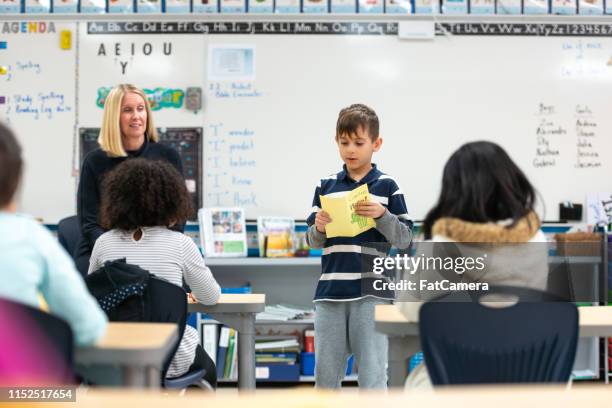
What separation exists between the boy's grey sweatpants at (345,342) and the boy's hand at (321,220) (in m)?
0.26

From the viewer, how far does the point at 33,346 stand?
1.09 m

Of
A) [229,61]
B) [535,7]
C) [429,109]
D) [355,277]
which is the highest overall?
[535,7]

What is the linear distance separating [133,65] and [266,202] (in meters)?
1.27

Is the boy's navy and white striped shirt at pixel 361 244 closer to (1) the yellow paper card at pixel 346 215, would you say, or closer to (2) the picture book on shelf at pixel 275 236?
(1) the yellow paper card at pixel 346 215

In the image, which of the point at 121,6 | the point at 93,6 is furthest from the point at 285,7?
the point at 93,6

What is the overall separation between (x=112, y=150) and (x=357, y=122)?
39.3 inches

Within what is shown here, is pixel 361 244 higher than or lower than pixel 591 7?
lower

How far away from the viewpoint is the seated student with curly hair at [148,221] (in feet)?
6.20

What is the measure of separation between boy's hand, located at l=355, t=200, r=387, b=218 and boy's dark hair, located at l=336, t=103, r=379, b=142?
0.99 feet

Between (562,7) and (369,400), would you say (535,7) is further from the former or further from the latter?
(369,400)

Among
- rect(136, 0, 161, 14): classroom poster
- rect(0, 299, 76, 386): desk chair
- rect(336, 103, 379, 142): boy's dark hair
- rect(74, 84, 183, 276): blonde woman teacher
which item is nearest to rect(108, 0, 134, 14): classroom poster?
rect(136, 0, 161, 14): classroom poster

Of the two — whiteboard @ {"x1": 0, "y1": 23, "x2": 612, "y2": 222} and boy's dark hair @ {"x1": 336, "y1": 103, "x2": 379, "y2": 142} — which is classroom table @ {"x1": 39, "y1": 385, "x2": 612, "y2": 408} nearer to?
boy's dark hair @ {"x1": 336, "y1": 103, "x2": 379, "y2": 142}

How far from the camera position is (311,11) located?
13.3 ft

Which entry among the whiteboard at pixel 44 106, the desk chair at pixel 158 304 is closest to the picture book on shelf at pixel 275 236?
the whiteboard at pixel 44 106
